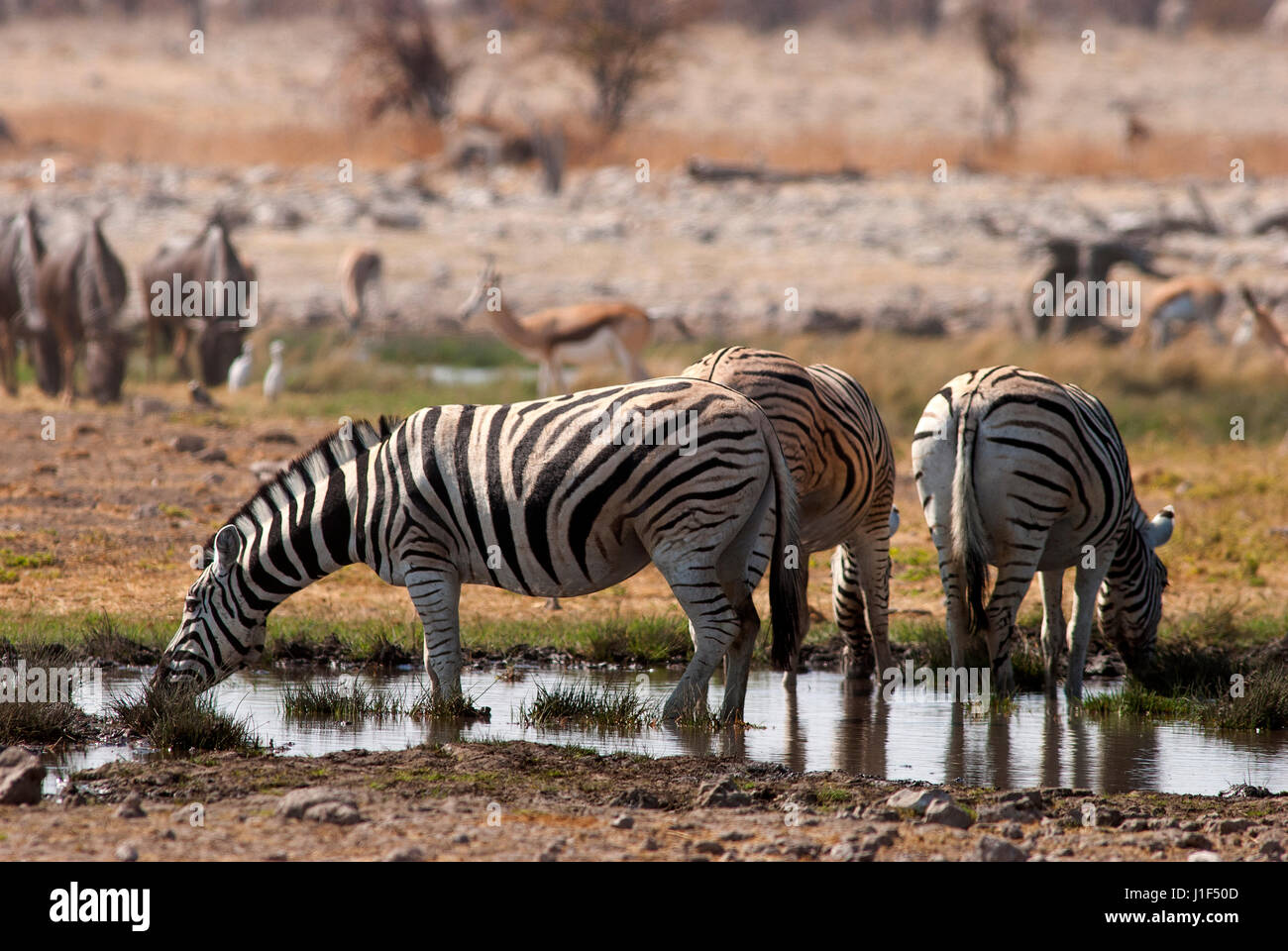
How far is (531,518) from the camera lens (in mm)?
7445

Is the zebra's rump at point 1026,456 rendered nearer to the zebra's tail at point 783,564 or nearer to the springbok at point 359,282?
the zebra's tail at point 783,564

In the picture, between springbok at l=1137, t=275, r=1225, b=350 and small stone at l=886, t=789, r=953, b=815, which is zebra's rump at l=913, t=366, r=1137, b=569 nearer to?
small stone at l=886, t=789, r=953, b=815

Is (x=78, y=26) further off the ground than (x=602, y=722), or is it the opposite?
(x=78, y=26)

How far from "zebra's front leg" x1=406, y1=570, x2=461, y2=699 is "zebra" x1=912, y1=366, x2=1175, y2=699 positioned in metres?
2.55

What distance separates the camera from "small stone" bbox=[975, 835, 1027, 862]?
203 inches

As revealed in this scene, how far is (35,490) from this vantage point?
43.5 ft

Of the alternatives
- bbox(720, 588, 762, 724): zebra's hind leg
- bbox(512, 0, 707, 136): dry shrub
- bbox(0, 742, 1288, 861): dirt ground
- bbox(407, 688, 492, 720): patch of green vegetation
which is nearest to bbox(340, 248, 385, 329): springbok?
bbox(512, 0, 707, 136): dry shrub

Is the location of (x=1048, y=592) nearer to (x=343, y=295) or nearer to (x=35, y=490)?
(x=35, y=490)

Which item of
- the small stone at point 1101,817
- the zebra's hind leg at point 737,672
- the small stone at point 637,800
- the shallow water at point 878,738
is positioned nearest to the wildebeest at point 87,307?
the shallow water at point 878,738

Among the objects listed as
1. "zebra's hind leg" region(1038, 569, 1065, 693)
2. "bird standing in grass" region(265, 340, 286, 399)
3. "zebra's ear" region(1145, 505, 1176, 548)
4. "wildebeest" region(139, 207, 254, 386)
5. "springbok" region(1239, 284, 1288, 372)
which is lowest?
"zebra's hind leg" region(1038, 569, 1065, 693)

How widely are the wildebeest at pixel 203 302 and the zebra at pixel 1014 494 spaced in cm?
1376

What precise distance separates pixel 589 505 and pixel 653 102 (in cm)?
3461

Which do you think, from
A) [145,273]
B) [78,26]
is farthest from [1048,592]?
[78,26]

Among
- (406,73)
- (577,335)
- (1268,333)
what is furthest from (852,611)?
(406,73)
